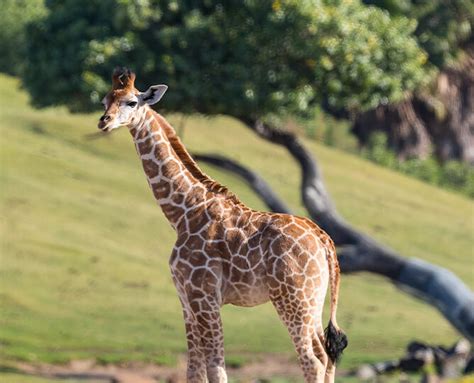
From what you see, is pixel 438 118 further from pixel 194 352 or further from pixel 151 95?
pixel 151 95

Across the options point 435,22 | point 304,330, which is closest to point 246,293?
point 304,330

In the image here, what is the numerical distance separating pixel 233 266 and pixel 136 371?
17382mm

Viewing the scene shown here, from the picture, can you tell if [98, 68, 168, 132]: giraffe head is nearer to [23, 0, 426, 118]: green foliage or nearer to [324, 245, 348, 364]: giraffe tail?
[324, 245, 348, 364]: giraffe tail

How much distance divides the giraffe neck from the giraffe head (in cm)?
21

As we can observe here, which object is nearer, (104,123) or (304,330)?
(104,123)

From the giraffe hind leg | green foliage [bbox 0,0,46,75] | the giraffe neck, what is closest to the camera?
the giraffe hind leg

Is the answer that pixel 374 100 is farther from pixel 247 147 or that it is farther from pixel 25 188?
pixel 247 147

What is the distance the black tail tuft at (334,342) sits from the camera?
12375 millimetres

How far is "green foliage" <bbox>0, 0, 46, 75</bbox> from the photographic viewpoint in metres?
51.5

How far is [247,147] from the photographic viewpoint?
51.3 meters

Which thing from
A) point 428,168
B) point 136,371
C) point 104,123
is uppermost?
point 104,123

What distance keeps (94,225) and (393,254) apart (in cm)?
1558

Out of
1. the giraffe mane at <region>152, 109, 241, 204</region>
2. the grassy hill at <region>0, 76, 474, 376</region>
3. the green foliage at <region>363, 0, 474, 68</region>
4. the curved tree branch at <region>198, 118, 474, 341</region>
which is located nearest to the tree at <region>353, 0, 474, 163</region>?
the grassy hill at <region>0, 76, 474, 376</region>

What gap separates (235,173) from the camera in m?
27.8
